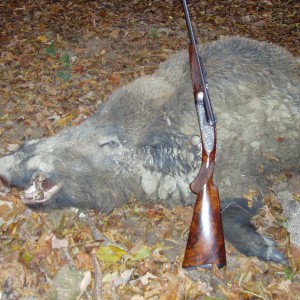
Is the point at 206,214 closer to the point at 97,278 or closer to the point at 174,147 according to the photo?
the point at 174,147

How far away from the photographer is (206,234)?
137 inches

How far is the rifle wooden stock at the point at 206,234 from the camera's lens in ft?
11.5

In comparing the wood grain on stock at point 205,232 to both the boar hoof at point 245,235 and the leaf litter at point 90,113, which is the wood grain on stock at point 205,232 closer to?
the leaf litter at point 90,113

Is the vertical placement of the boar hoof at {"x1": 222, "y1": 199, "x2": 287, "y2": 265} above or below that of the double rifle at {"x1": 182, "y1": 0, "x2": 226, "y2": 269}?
below

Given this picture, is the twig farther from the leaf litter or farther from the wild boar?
the wild boar

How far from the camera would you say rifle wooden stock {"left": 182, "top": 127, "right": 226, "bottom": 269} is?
349 cm

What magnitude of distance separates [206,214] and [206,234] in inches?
7.0

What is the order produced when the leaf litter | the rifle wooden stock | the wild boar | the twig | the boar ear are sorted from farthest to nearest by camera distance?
the boar ear, the wild boar, the leaf litter, the twig, the rifle wooden stock

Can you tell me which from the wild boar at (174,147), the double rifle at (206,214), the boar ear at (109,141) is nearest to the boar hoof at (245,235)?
the wild boar at (174,147)

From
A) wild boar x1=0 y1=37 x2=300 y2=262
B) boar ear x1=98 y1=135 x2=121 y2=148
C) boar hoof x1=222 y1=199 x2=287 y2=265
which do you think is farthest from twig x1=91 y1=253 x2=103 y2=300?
boar hoof x1=222 y1=199 x2=287 y2=265

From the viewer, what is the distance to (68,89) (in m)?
6.71

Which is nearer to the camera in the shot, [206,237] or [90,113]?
[206,237]

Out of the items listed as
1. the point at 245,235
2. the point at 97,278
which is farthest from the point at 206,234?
the point at 97,278

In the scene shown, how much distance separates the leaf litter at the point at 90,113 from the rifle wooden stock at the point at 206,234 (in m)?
0.42
